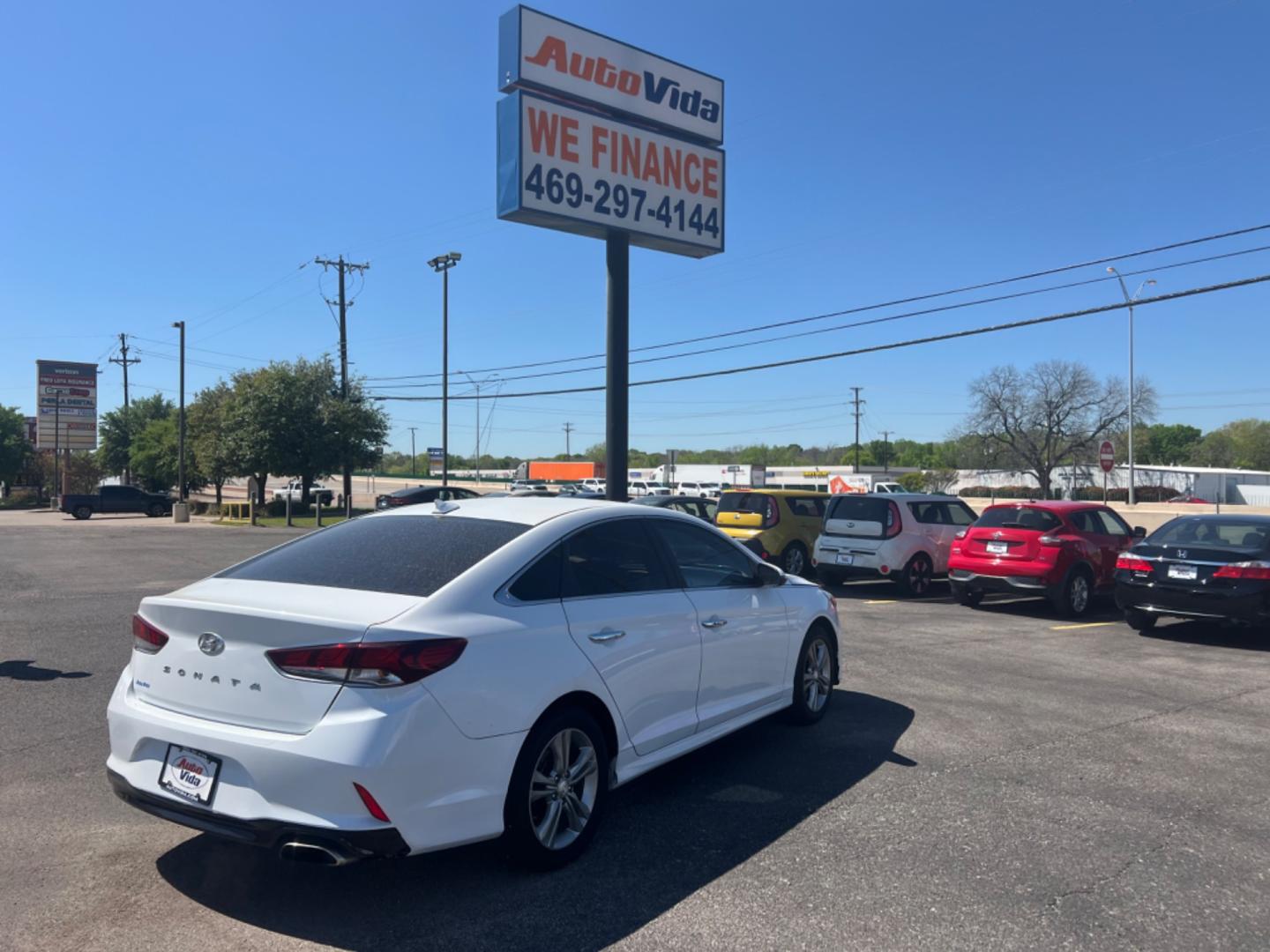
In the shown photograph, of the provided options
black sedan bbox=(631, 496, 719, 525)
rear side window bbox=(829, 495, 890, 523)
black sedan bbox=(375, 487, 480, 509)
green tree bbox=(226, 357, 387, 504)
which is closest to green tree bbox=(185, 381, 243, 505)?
green tree bbox=(226, 357, 387, 504)

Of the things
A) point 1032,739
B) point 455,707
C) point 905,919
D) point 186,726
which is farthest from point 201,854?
point 1032,739

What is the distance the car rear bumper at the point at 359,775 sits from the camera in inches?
136

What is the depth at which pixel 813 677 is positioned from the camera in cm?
661

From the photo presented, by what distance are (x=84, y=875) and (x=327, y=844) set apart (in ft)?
4.77

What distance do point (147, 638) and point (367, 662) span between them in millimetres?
1254

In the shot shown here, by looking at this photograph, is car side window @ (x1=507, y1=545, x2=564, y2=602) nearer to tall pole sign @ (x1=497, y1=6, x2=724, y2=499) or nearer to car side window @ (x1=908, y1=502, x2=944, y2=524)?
car side window @ (x1=908, y1=502, x2=944, y2=524)

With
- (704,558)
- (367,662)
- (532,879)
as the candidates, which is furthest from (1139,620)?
(367,662)

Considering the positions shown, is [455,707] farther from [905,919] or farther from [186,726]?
[905,919]

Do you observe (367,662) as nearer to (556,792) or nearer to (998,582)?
(556,792)

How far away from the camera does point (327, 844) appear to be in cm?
346

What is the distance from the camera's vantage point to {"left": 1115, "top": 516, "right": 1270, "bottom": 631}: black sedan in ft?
33.8

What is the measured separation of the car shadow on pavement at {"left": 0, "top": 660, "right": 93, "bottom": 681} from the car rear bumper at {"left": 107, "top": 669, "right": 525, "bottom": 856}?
5.10 metres

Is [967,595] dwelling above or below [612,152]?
below

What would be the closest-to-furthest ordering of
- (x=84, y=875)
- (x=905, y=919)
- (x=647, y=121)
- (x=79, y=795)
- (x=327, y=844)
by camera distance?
(x=327, y=844) → (x=905, y=919) → (x=84, y=875) → (x=79, y=795) → (x=647, y=121)
